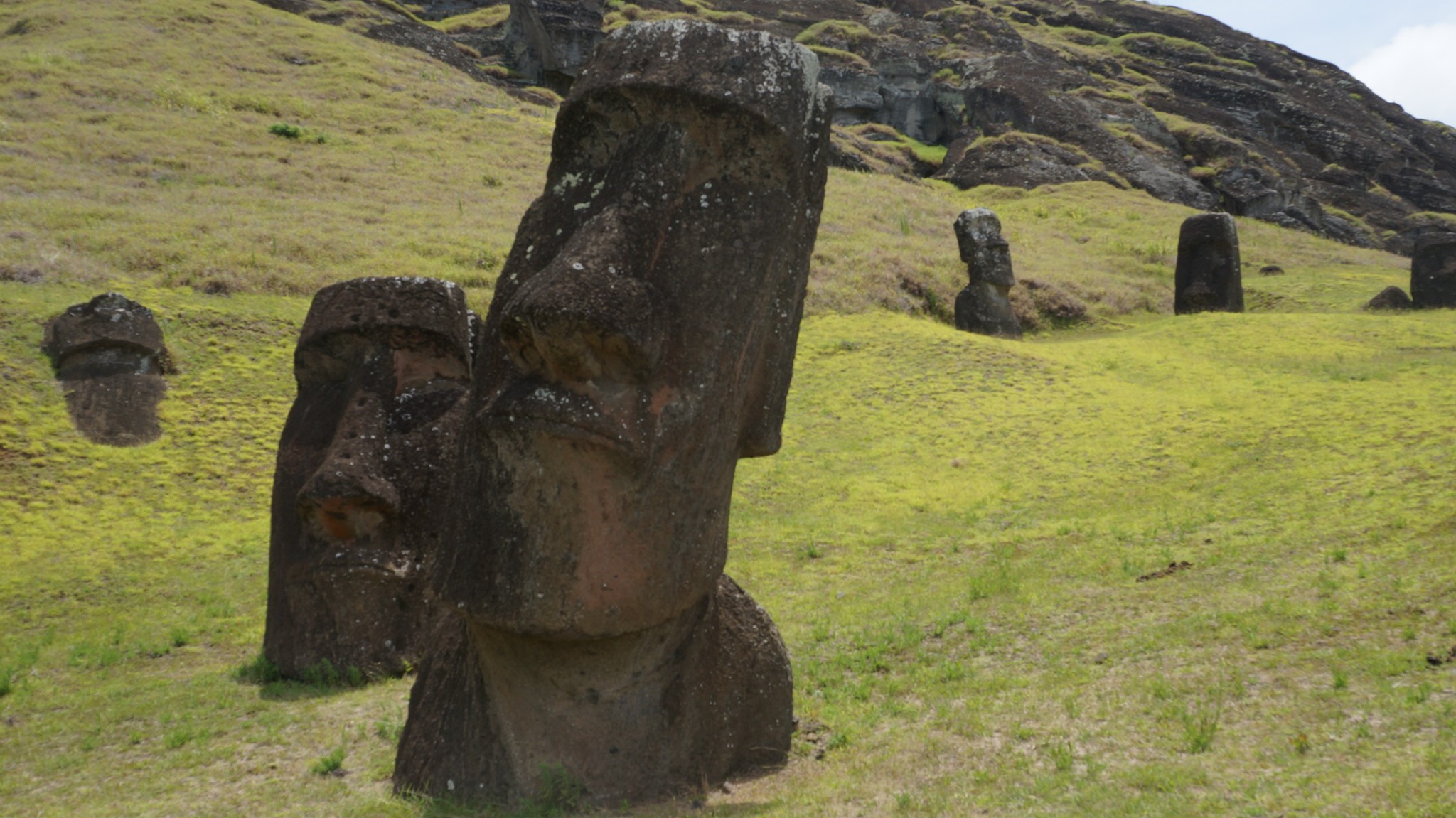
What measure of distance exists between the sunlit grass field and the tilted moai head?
0.32 m

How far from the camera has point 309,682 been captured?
8.60 meters

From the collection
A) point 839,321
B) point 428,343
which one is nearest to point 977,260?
point 839,321

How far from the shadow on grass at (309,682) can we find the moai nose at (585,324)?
4225mm

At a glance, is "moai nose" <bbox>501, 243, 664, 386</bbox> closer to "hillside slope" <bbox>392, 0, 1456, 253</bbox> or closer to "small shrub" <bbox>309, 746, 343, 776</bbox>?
"small shrub" <bbox>309, 746, 343, 776</bbox>

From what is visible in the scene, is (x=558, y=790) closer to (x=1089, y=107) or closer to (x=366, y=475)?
(x=366, y=475)

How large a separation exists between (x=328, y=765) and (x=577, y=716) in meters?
1.78

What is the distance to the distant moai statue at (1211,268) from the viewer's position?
92.7 feet

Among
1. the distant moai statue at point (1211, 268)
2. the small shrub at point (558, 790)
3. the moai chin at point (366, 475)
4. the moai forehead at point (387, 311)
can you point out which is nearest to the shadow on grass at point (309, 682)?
the moai chin at point (366, 475)

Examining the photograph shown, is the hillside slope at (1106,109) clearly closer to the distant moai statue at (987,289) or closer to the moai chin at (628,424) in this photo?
the distant moai statue at (987,289)

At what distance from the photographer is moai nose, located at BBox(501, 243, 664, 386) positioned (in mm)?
5078

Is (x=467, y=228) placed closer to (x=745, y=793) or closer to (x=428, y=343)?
(x=428, y=343)

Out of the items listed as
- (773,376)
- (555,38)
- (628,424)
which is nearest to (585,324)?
(628,424)

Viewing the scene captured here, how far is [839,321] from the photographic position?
80.5 feet

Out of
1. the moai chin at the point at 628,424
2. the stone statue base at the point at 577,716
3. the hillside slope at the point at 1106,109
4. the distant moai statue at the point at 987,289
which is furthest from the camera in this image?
the hillside slope at the point at 1106,109
